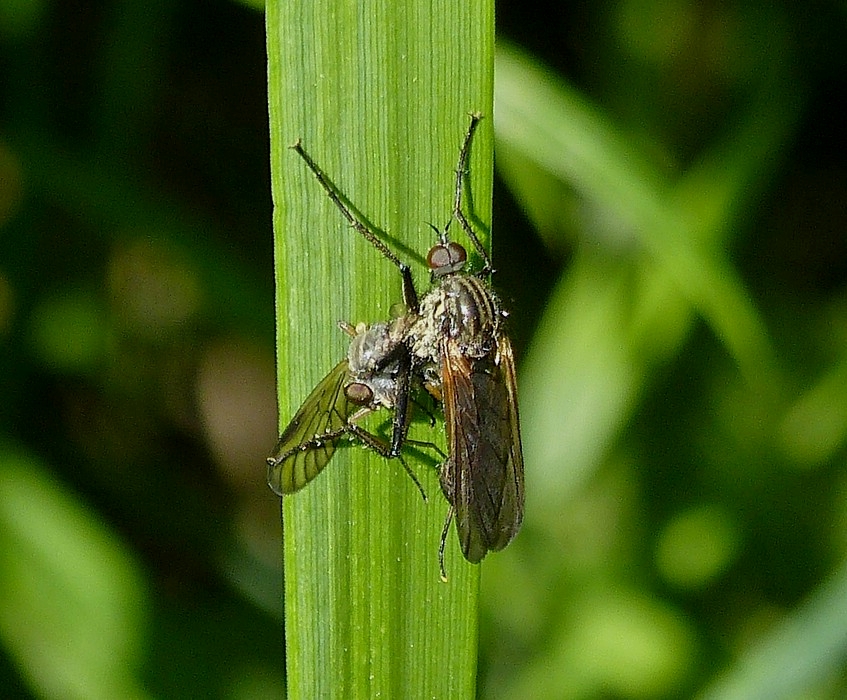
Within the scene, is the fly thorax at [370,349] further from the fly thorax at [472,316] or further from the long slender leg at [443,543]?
the long slender leg at [443,543]

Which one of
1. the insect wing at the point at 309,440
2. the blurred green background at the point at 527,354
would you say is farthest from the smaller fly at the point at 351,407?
the blurred green background at the point at 527,354

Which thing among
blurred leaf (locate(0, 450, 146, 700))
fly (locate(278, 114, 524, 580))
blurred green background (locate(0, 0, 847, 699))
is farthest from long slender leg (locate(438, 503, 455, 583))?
blurred leaf (locate(0, 450, 146, 700))

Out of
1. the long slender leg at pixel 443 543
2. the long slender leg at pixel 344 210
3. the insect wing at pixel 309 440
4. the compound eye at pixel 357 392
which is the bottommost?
the long slender leg at pixel 443 543

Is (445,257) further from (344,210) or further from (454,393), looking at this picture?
(454,393)

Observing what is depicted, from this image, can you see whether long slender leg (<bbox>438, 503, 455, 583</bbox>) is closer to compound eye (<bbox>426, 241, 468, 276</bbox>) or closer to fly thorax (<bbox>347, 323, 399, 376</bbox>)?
fly thorax (<bbox>347, 323, 399, 376</bbox>)

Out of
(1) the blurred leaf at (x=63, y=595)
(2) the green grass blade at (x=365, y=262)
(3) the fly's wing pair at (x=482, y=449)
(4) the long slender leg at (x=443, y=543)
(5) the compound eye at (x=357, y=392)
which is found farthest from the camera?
(1) the blurred leaf at (x=63, y=595)

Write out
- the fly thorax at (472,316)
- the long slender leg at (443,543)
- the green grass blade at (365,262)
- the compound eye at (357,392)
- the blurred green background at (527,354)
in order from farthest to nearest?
the blurred green background at (527,354) < the fly thorax at (472,316) < the compound eye at (357,392) < the long slender leg at (443,543) < the green grass blade at (365,262)

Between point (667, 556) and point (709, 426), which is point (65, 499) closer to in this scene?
point (667, 556)

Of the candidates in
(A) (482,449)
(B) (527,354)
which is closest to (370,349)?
(A) (482,449)
